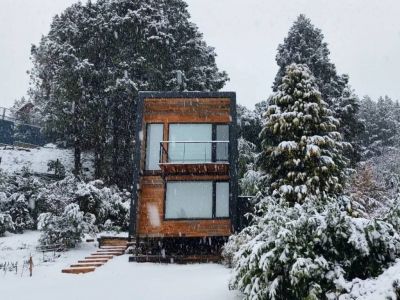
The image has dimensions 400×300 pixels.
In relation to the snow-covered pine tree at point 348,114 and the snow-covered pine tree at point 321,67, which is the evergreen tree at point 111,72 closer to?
the snow-covered pine tree at point 321,67

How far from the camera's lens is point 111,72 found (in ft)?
102

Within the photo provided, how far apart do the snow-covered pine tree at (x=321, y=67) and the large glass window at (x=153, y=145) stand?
41.0 ft

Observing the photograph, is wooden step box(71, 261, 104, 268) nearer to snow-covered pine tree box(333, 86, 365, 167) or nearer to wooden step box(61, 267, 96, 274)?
wooden step box(61, 267, 96, 274)

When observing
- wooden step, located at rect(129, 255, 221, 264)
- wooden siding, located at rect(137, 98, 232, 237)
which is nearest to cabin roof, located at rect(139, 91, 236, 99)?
wooden siding, located at rect(137, 98, 232, 237)

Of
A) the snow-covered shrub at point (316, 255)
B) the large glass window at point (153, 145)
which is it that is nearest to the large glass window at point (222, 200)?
the large glass window at point (153, 145)

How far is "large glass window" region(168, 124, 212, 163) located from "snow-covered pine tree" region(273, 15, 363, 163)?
11.3 metres

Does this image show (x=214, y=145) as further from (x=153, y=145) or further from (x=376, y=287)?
(x=376, y=287)

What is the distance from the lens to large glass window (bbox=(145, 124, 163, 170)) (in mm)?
19469

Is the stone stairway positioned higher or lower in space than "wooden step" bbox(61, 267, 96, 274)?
higher

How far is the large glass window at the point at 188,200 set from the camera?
1880cm

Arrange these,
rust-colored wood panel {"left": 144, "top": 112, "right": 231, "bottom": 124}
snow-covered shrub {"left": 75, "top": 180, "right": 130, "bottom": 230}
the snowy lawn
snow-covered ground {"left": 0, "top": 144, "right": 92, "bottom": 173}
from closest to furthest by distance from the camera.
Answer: the snowy lawn
rust-colored wood panel {"left": 144, "top": 112, "right": 231, "bottom": 124}
snow-covered shrub {"left": 75, "top": 180, "right": 130, "bottom": 230}
snow-covered ground {"left": 0, "top": 144, "right": 92, "bottom": 173}

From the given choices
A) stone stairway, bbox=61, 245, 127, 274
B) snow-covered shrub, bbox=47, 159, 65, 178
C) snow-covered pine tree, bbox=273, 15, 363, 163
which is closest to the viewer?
stone stairway, bbox=61, 245, 127, 274

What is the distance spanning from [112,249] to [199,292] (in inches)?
378

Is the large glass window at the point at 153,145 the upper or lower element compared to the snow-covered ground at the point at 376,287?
upper
